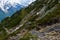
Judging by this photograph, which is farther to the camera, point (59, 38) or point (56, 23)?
point (56, 23)

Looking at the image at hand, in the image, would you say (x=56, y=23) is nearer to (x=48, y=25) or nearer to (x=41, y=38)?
(x=48, y=25)

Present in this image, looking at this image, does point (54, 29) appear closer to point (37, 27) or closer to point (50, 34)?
point (50, 34)

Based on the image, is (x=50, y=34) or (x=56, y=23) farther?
(x=56, y=23)

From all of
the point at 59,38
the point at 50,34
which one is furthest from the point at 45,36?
the point at 59,38

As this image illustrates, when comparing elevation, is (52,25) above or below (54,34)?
above

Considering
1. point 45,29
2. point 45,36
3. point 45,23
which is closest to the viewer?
point 45,36

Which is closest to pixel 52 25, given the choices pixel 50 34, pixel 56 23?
pixel 56 23

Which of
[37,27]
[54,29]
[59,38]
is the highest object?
[37,27]

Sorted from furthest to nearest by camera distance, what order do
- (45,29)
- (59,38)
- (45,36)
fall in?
(45,29), (45,36), (59,38)

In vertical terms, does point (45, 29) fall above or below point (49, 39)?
above
